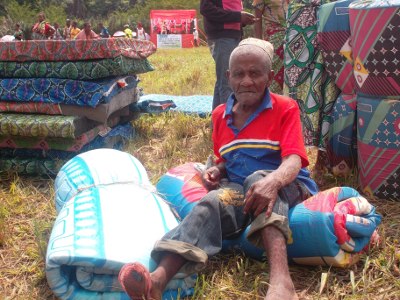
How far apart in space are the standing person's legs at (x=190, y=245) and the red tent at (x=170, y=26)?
20.6 meters

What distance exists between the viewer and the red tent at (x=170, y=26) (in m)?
22.4

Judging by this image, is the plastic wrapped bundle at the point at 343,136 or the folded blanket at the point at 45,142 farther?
the folded blanket at the point at 45,142

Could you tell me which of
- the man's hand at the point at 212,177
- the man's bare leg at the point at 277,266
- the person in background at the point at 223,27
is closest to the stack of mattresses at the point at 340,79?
the person in background at the point at 223,27

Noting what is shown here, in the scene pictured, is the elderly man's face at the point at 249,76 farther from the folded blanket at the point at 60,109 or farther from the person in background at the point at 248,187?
the folded blanket at the point at 60,109

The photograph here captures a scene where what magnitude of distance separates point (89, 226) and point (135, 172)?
703 mm

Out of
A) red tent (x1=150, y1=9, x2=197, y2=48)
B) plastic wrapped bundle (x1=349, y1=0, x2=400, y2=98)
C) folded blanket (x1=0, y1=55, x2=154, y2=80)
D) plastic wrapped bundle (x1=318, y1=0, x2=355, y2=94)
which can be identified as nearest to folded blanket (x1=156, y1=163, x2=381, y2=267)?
plastic wrapped bundle (x1=349, y1=0, x2=400, y2=98)

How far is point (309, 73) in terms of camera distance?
3461mm

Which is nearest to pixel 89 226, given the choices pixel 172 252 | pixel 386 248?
pixel 172 252

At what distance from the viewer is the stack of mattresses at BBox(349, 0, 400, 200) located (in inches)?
107

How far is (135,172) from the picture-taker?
110 inches

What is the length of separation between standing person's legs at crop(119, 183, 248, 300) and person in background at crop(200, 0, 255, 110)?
2.07 meters

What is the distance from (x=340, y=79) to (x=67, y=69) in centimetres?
201

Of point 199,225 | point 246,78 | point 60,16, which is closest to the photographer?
point 199,225

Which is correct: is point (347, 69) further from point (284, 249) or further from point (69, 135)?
point (69, 135)
